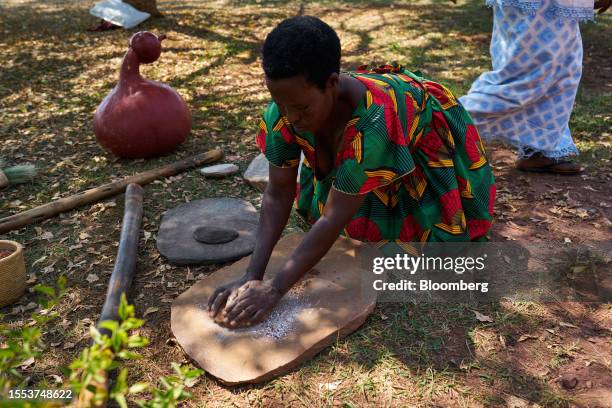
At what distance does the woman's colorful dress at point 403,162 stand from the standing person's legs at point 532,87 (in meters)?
0.93

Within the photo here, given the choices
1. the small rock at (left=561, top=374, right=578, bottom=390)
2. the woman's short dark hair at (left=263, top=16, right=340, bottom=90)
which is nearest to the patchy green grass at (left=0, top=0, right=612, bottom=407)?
the small rock at (left=561, top=374, right=578, bottom=390)

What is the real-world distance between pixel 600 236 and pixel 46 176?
3583 mm

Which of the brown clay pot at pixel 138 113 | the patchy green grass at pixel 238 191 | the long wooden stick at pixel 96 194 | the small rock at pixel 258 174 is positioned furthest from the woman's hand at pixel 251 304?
the brown clay pot at pixel 138 113

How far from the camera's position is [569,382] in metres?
2.09

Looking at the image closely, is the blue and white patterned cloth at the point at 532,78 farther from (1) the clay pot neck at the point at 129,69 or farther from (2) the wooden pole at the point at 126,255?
(1) the clay pot neck at the point at 129,69

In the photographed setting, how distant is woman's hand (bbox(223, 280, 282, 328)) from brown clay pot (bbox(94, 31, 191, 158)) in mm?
2039

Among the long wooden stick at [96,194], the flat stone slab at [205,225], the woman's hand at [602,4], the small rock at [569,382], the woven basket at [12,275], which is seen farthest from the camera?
the woman's hand at [602,4]

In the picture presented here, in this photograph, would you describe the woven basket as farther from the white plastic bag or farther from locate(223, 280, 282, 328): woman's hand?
the white plastic bag

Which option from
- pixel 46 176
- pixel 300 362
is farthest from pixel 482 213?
pixel 46 176

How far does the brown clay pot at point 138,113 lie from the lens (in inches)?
153

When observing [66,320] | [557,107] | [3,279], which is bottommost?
[66,320]

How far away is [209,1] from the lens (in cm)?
1019

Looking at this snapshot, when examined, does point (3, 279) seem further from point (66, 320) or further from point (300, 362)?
point (300, 362)

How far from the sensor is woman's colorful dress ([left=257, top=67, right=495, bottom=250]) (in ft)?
7.13
